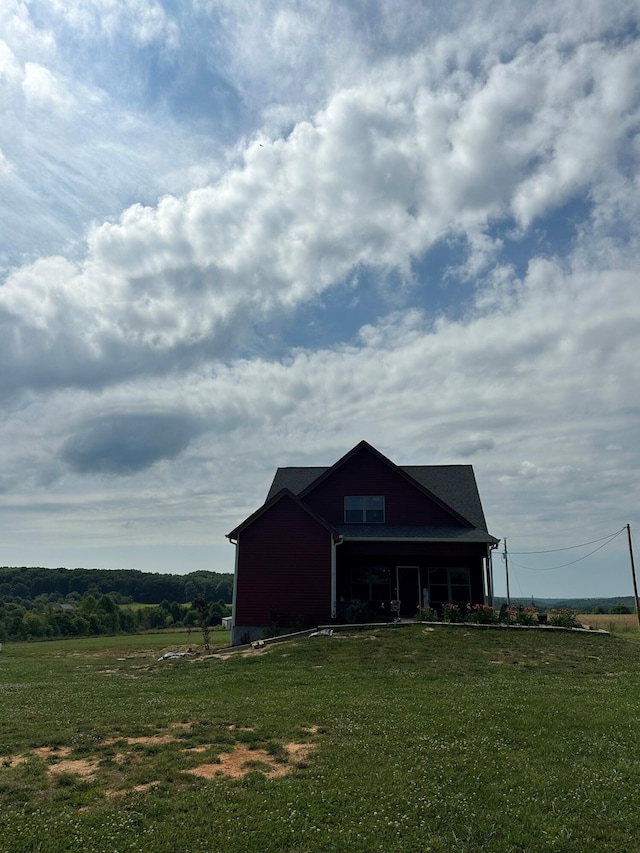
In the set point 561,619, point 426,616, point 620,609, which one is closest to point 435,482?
point 426,616

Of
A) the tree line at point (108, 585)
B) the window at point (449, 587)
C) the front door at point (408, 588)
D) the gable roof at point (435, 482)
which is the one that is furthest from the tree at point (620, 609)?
the tree line at point (108, 585)

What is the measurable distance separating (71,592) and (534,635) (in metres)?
111

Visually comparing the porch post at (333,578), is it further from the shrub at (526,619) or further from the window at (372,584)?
the shrub at (526,619)

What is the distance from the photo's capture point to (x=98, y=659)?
24.5 meters

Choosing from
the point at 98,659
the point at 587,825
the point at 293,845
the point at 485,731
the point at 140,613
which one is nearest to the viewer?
the point at 293,845

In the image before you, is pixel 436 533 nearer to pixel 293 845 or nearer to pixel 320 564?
pixel 320 564

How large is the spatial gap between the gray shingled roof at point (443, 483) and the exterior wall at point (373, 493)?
30.5 inches

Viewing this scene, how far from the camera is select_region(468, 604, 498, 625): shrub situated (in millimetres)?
23031

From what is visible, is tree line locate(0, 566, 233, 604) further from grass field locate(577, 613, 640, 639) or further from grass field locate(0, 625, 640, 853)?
grass field locate(0, 625, 640, 853)

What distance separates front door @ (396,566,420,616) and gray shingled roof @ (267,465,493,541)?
2.18 m

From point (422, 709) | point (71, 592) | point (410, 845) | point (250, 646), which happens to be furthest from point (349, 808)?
point (71, 592)

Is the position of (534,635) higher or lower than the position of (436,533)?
lower

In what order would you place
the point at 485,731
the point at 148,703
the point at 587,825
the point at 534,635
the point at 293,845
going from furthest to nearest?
the point at 534,635, the point at 148,703, the point at 485,731, the point at 587,825, the point at 293,845

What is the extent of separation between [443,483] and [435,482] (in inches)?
16.6
